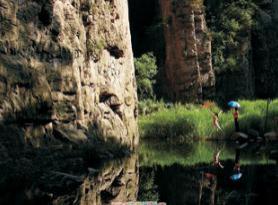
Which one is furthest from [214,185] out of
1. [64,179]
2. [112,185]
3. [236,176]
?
[64,179]

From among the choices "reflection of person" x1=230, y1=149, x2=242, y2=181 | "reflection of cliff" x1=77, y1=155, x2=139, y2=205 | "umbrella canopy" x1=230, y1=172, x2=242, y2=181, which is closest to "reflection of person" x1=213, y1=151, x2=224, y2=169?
"reflection of person" x1=230, y1=149, x2=242, y2=181

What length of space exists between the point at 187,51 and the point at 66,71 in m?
11.9

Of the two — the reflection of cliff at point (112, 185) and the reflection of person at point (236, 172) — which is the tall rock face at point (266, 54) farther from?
the reflection of cliff at point (112, 185)

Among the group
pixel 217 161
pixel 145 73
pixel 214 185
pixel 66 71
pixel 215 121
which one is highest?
pixel 66 71

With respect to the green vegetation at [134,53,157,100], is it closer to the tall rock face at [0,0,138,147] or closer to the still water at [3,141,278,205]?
the tall rock face at [0,0,138,147]

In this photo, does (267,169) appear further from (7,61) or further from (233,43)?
(233,43)

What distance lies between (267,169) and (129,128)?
6.12 meters

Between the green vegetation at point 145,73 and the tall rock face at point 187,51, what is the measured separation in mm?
1305

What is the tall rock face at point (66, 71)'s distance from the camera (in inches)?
599

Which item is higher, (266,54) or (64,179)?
(266,54)

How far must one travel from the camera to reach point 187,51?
27938 mm

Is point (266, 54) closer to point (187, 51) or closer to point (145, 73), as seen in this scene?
point (187, 51)

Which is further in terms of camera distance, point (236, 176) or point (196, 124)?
point (196, 124)

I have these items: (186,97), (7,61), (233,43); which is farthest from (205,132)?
(7,61)
